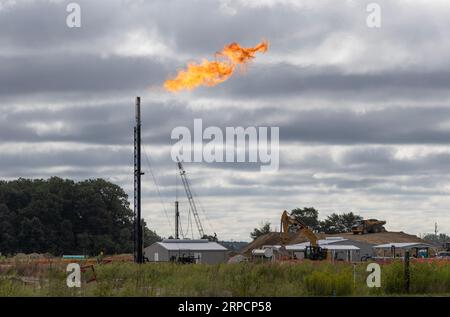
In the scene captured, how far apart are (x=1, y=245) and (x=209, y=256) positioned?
52396mm

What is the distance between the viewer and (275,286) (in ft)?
126

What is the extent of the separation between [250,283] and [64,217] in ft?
377

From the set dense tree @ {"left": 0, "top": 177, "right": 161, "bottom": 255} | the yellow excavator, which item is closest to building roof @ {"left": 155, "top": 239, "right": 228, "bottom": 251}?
the yellow excavator

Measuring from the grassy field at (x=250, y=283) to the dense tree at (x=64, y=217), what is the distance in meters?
96.0

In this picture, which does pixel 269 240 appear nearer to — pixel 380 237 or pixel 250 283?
pixel 380 237

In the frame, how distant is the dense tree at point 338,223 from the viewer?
19612cm

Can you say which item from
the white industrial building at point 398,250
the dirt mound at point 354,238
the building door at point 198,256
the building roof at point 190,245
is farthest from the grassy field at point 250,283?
the dirt mound at point 354,238

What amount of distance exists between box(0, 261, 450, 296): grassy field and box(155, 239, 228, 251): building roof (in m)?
52.1

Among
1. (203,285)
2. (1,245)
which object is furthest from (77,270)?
(1,245)

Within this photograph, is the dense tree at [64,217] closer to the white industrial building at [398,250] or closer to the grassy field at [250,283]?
the white industrial building at [398,250]

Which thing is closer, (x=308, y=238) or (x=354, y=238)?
(x=308, y=238)

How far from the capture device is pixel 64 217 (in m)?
150

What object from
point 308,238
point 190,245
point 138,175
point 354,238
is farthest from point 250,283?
point 354,238

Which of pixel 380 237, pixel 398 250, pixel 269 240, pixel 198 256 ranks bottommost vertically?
pixel 398 250
